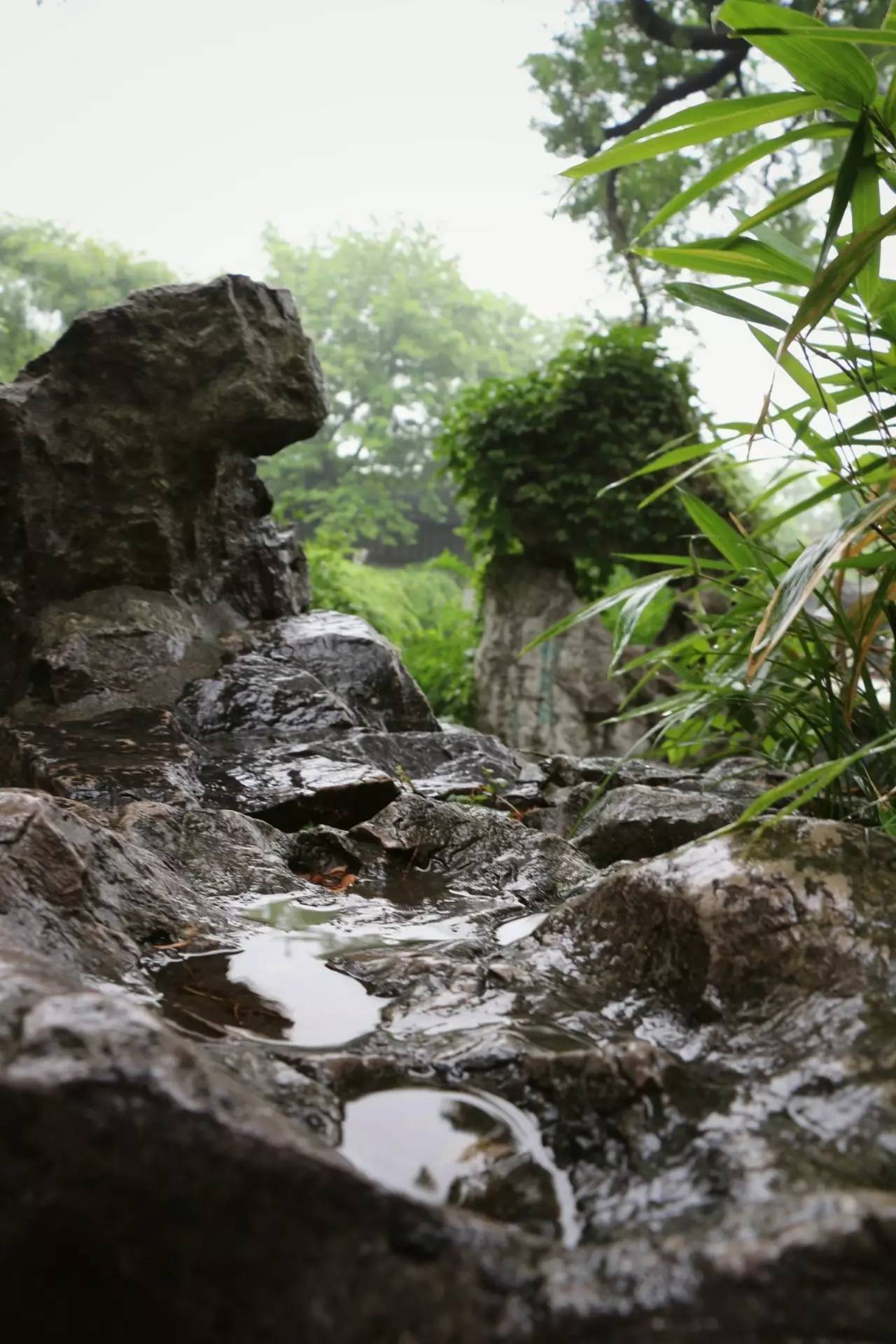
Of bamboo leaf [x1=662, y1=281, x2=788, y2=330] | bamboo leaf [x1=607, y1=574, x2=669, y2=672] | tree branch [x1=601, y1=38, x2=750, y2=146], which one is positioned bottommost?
bamboo leaf [x1=607, y1=574, x2=669, y2=672]

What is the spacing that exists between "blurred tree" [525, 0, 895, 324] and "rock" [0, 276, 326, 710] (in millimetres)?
7246

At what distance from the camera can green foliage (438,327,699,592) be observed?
7836 millimetres

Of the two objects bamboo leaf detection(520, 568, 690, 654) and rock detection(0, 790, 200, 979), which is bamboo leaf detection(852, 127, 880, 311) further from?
rock detection(0, 790, 200, 979)

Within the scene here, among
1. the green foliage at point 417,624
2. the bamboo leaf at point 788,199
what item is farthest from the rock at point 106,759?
the green foliage at point 417,624

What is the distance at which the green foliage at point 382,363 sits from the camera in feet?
67.9

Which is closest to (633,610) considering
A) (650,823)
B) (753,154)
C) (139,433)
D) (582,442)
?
(650,823)

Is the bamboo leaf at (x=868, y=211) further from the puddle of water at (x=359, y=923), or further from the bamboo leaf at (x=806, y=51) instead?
the puddle of water at (x=359, y=923)

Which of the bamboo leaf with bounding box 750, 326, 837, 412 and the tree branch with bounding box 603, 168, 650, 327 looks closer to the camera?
the bamboo leaf with bounding box 750, 326, 837, 412

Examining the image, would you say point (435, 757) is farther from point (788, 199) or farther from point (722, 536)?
point (788, 199)

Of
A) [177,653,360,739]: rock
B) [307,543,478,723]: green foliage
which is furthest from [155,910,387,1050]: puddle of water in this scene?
[307,543,478,723]: green foliage

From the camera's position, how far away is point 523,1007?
1433 mm

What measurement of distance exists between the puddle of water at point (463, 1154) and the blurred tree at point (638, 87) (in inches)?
423

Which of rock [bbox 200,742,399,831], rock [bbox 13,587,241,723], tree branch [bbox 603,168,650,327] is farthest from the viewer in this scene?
tree branch [bbox 603,168,650,327]

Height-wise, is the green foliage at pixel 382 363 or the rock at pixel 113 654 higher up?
the green foliage at pixel 382 363
